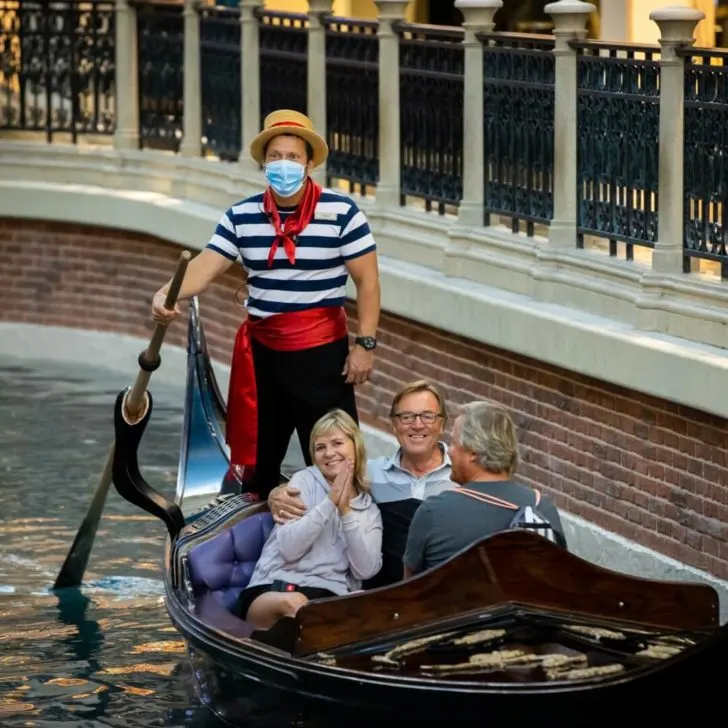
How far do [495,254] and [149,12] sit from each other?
5.08 m

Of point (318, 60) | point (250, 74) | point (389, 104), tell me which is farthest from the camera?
point (250, 74)

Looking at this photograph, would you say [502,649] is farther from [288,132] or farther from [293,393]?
[288,132]

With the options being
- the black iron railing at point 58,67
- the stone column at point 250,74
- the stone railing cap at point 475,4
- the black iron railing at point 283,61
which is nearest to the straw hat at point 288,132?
the stone railing cap at point 475,4

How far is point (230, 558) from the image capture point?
7664 millimetres

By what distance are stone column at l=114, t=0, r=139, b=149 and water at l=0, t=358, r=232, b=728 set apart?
5.79 feet

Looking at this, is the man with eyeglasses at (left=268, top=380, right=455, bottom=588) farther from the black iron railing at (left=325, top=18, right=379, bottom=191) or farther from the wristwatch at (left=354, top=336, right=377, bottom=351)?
the black iron railing at (left=325, top=18, right=379, bottom=191)

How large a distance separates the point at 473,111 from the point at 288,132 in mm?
2643

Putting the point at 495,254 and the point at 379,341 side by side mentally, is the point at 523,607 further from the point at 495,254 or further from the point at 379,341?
the point at 379,341

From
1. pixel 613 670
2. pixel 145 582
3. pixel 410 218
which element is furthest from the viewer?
pixel 410 218

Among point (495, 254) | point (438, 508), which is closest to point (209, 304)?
point (495, 254)

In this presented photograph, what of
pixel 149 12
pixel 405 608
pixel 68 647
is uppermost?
pixel 149 12

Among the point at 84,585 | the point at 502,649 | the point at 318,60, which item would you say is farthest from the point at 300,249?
the point at 318,60

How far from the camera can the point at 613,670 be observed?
6.18m

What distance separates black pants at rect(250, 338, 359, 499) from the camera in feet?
26.8
